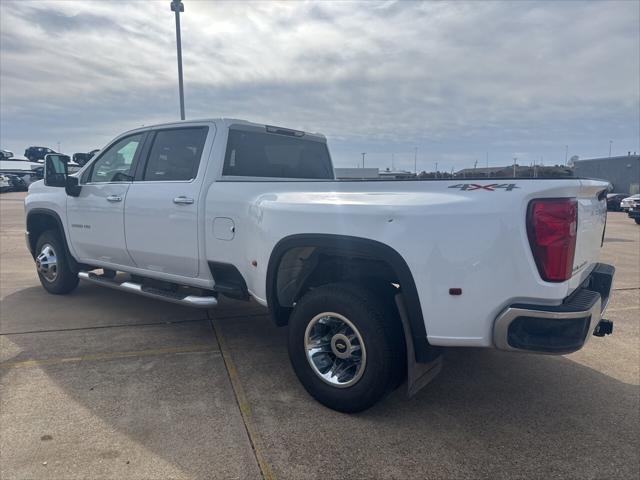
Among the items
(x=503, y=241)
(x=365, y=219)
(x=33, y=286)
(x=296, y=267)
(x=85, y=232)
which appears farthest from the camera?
(x=33, y=286)

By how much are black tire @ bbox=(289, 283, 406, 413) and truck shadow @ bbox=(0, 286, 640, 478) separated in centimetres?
16

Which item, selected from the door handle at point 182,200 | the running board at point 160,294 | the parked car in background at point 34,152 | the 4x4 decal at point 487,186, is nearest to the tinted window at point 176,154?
the door handle at point 182,200

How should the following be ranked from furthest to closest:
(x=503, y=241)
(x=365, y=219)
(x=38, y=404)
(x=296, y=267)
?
1. (x=296, y=267)
2. (x=38, y=404)
3. (x=365, y=219)
4. (x=503, y=241)

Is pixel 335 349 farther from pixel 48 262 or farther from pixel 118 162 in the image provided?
pixel 48 262

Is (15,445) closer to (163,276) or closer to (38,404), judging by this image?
(38,404)

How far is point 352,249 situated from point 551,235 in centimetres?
112

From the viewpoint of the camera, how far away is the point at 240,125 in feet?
14.5

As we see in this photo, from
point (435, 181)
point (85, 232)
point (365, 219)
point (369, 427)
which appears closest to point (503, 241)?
point (435, 181)

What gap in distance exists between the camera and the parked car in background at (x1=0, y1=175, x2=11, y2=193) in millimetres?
34556

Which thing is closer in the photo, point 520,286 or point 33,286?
point 520,286

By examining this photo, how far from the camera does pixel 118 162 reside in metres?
5.13

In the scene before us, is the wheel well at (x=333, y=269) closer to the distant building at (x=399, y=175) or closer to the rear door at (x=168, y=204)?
the distant building at (x=399, y=175)

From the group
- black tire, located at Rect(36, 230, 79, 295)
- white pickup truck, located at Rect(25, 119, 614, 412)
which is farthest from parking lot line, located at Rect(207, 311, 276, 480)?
black tire, located at Rect(36, 230, 79, 295)

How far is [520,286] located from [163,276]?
3.32m
